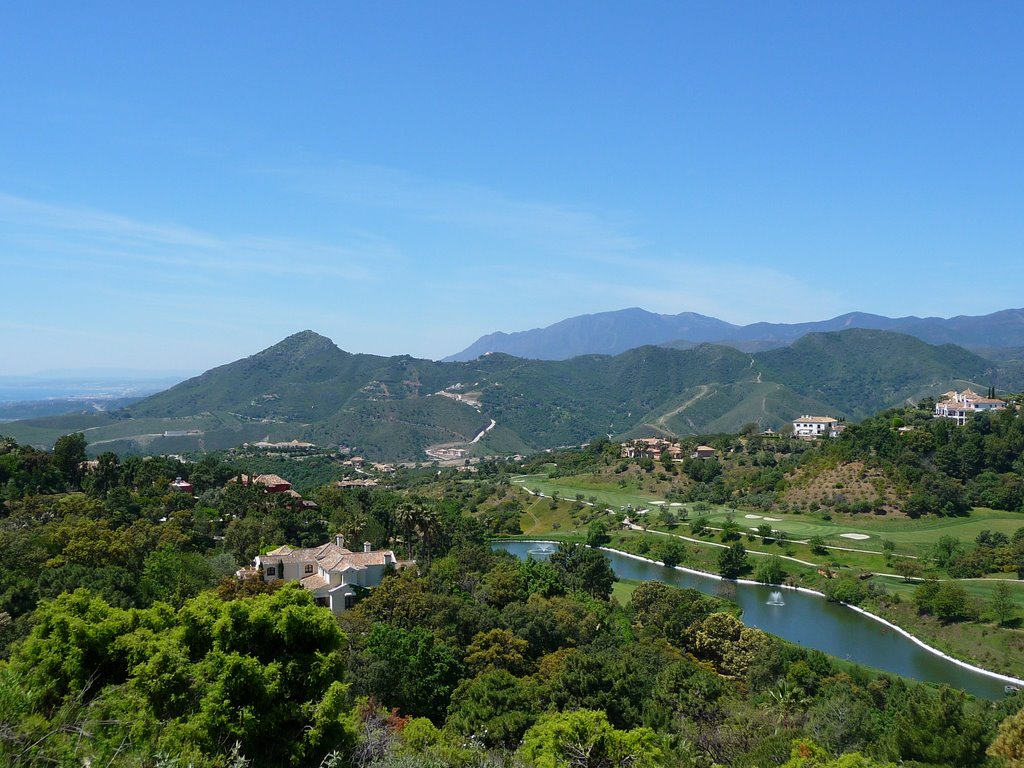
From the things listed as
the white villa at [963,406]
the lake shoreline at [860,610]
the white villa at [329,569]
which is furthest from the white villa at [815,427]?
the white villa at [329,569]

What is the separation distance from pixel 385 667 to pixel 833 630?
92.6 feet

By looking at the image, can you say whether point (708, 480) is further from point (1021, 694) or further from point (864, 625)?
point (1021, 694)

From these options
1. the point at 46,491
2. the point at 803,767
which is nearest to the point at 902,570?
the point at 803,767

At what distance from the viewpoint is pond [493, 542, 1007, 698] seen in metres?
33.2

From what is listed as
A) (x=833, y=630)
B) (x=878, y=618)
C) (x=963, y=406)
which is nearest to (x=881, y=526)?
(x=878, y=618)

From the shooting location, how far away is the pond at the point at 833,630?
33.2 m

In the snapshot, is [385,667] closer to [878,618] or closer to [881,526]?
[878,618]

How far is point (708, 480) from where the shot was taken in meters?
78.4

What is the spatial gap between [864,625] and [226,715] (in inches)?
1486

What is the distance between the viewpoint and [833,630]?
39312mm

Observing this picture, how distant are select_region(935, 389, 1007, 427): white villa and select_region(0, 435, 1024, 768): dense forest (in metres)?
64.0

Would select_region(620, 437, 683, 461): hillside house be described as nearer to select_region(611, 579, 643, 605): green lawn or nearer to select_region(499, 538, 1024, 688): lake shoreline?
select_region(499, 538, 1024, 688): lake shoreline

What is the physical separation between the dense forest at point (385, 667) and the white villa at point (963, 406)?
210ft

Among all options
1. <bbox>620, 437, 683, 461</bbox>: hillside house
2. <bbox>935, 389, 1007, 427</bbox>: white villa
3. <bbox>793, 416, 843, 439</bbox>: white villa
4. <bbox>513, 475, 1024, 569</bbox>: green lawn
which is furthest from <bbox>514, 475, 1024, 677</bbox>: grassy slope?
<bbox>793, 416, 843, 439</bbox>: white villa
